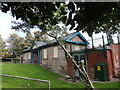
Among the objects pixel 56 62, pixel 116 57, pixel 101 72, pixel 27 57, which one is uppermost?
pixel 116 57

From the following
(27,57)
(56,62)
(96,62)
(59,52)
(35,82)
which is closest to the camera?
(35,82)

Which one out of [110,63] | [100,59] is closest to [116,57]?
[110,63]

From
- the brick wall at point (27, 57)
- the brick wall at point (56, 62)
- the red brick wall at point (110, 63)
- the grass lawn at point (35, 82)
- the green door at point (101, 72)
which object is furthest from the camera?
the brick wall at point (27, 57)

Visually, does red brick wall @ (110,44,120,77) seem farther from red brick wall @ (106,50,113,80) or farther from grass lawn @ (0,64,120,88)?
grass lawn @ (0,64,120,88)

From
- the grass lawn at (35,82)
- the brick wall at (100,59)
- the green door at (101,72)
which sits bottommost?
the grass lawn at (35,82)

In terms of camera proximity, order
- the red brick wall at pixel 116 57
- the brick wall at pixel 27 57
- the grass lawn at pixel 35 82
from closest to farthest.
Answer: the grass lawn at pixel 35 82 < the red brick wall at pixel 116 57 < the brick wall at pixel 27 57

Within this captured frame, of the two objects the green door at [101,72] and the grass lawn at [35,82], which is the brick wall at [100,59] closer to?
the green door at [101,72]

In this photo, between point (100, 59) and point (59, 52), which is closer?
point (100, 59)

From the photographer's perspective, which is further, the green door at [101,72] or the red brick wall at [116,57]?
the red brick wall at [116,57]

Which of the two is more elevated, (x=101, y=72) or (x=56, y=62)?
(x=56, y=62)

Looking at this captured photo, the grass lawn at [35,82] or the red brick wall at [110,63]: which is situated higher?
the red brick wall at [110,63]

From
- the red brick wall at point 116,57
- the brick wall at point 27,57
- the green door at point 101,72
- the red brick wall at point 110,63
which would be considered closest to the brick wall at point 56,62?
the green door at point 101,72

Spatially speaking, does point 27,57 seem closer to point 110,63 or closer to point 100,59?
point 100,59

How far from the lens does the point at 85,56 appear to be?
10.3 meters
